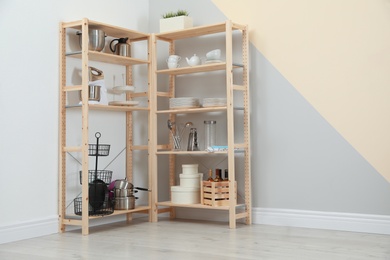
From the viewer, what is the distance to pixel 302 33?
13.7 feet

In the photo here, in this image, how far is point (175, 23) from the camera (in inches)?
180

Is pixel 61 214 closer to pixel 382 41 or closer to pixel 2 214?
pixel 2 214

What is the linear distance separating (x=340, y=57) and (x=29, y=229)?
2604 millimetres

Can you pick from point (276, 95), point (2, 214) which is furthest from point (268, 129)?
point (2, 214)

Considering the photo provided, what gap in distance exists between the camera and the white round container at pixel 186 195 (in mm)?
4387

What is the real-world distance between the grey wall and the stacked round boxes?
462 mm

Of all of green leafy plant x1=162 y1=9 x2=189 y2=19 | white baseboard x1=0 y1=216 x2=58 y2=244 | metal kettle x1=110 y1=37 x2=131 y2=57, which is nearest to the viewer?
white baseboard x1=0 y1=216 x2=58 y2=244

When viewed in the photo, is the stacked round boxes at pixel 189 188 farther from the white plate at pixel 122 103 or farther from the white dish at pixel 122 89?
the white dish at pixel 122 89

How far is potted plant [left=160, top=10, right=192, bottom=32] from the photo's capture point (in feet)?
14.9

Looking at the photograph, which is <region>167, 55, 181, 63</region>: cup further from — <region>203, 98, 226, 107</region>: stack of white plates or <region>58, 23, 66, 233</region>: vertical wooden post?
<region>58, 23, 66, 233</region>: vertical wooden post

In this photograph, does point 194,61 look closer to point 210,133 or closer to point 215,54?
point 215,54

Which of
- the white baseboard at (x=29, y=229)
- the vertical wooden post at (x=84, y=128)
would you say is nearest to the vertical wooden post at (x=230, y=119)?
the vertical wooden post at (x=84, y=128)

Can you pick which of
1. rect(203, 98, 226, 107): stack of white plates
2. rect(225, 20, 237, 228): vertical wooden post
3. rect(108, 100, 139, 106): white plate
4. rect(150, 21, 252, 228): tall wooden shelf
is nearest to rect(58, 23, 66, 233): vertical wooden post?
rect(108, 100, 139, 106): white plate

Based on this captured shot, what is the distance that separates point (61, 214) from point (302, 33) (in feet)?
7.61
